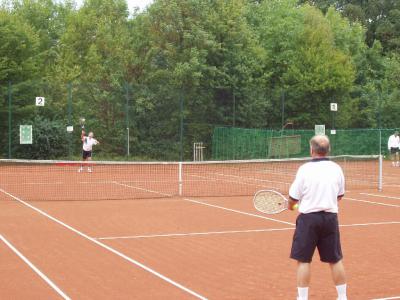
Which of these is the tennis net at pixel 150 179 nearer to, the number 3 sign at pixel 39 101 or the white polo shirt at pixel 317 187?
the number 3 sign at pixel 39 101

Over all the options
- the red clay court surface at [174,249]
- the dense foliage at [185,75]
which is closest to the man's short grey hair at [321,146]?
the red clay court surface at [174,249]

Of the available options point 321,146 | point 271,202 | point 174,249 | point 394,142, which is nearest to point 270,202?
point 271,202

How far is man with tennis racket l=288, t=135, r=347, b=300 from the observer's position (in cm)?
557

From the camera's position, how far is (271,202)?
673cm

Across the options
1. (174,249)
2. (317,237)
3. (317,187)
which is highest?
(317,187)

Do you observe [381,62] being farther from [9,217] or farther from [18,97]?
[9,217]

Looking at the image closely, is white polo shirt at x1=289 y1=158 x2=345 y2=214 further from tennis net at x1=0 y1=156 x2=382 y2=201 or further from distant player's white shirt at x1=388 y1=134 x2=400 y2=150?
distant player's white shirt at x1=388 y1=134 x2=400 y2=150

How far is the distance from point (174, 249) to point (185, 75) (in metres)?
22.5

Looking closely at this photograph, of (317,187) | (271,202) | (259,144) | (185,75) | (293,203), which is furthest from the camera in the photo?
(185,75)

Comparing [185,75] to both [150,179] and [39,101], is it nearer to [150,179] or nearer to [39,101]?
[39,101]

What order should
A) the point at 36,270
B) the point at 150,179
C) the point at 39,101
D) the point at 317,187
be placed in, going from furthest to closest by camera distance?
the point at 39,101, the point at 150,179, the point at 36,270, the point at 317,187

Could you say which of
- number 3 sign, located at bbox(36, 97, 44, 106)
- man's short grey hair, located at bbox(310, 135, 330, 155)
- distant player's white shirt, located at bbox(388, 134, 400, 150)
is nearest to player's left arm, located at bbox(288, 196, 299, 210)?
man's short grey hair, located at bbox(310, 135, 330, 155)

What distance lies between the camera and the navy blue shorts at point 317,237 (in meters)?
5.56

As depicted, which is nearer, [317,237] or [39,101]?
[317,237]
